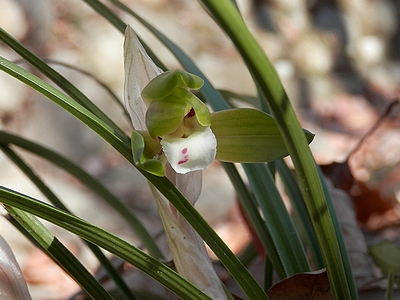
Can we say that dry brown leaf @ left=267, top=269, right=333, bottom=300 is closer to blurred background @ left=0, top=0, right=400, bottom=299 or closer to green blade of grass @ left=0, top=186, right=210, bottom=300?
→ green blade of grass @ left=0, top=186, right=210, bottom=300

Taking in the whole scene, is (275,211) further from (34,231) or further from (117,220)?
(117,220)

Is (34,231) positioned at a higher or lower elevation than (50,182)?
lower

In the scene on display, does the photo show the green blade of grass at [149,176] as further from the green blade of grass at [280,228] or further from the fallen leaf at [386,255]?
the fallen leaf at [386,255]

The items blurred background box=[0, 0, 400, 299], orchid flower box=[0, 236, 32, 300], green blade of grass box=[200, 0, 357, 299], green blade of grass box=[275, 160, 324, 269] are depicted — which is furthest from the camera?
blurred background box=[0, 0, 400, 299]

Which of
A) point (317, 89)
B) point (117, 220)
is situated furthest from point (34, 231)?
point (317, 89)

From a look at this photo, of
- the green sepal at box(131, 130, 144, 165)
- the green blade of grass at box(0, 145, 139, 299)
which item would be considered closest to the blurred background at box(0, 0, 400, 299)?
the green blade of grass at box(0, 145, 139, 299)

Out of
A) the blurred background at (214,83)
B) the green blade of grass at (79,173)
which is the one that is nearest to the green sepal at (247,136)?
the green blade of grass at (79,173)

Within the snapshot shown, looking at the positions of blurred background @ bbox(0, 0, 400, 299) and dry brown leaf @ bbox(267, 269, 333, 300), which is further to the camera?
blurred background @ bbox(0, 0, 400, 299)

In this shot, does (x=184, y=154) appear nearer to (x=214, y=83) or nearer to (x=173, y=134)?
(x=173, y=134)
